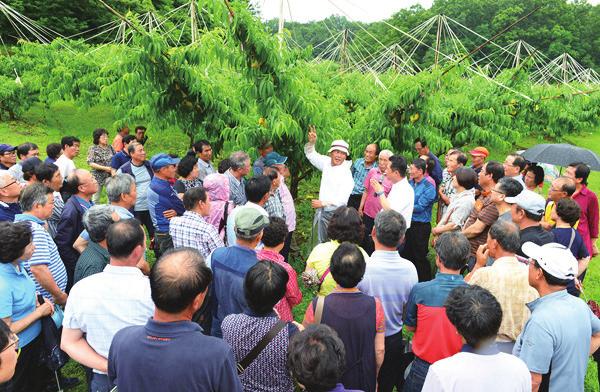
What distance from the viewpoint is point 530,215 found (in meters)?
4.05

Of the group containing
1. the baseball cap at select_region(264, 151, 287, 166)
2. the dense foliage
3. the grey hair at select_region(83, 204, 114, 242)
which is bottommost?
the grey hair at select_region(83, 204, 114, 242)

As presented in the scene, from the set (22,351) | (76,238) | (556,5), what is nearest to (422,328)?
(22,351)

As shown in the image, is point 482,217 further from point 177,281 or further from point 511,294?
point 177,281

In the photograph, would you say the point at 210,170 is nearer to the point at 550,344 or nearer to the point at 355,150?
the point at 355,150

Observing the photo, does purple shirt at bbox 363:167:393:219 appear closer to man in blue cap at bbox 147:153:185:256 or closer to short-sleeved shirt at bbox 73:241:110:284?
man in blue cap at bbox 147:153:185:256

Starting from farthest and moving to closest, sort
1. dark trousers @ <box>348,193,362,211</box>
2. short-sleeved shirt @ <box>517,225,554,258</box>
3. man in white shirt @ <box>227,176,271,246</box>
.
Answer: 1. dark trousers @ <box>348,193,362,211</box>
2. man in white shirt @ <box>227,176,271,246</box>
3. short-sleeved shirt @ <box>517,225,554,258</box>

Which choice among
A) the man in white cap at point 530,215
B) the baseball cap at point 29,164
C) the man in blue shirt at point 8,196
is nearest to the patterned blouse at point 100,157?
the baseball cap at point 29,164

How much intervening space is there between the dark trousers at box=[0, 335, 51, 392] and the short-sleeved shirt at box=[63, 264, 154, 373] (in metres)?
0.99

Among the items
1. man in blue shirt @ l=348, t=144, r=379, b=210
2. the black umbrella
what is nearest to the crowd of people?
the black umbrella

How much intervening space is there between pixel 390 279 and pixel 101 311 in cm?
208

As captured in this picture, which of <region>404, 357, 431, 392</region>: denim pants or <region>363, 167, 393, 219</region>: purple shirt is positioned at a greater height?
<region>363, 167, 393, 219</region>: purple shirt

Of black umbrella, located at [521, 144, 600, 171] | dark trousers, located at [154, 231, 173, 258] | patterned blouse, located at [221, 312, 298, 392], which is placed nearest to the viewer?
patterned blouse, located at [221, 312, 298, 392]

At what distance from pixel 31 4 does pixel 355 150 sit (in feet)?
90.3

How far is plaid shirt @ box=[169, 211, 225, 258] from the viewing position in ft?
13.4
